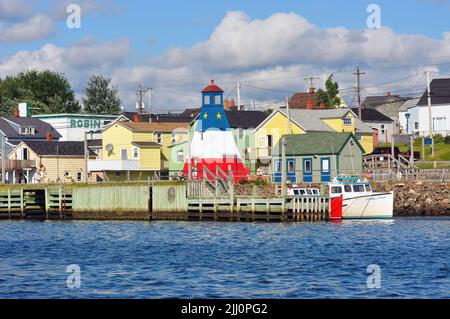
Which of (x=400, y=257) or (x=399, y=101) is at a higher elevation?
(x=399, y=101)

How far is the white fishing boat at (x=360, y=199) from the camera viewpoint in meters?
66.0

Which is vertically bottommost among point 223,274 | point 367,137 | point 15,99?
point 223,274

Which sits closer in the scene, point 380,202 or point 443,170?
point 380,202

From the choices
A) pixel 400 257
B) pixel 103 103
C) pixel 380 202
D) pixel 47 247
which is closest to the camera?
pixel 400 257

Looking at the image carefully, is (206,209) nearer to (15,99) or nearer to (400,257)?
(400,257)

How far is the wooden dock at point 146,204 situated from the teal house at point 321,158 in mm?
15437

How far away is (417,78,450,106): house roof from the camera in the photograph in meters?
119

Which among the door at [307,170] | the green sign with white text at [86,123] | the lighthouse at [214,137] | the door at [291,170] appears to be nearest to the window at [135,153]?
the lighthouse at [214,137]

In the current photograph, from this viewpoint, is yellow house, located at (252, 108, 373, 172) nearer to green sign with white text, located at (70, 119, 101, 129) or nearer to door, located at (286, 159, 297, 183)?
door, located at (286, 159, 297, 183)

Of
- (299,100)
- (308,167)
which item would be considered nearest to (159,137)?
(308,167)

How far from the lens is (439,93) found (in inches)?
4769

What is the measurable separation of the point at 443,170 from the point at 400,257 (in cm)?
3486
